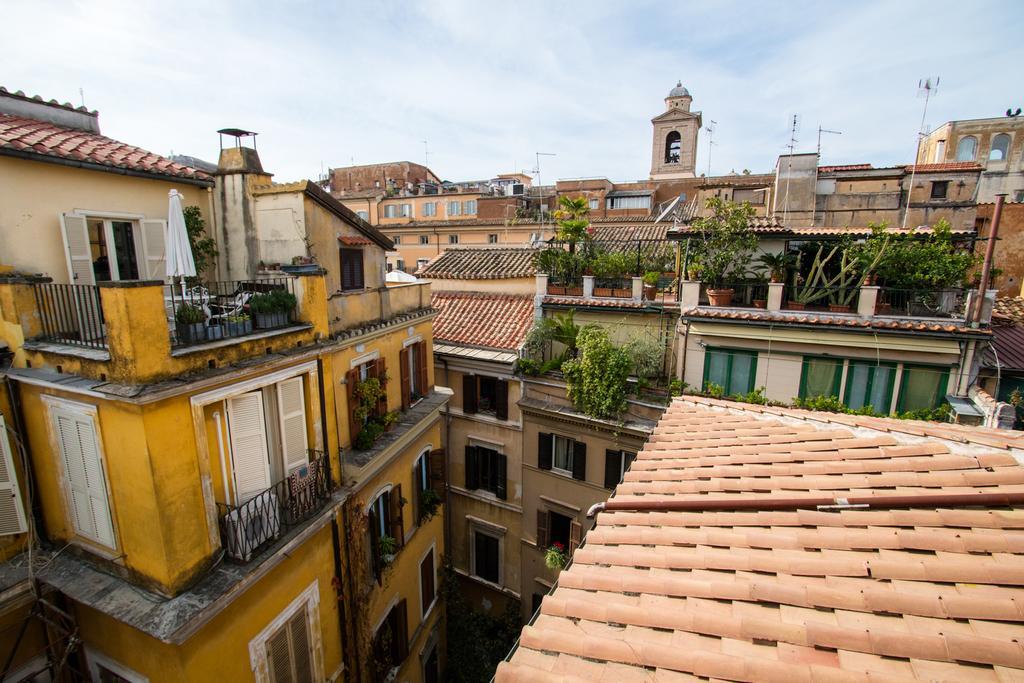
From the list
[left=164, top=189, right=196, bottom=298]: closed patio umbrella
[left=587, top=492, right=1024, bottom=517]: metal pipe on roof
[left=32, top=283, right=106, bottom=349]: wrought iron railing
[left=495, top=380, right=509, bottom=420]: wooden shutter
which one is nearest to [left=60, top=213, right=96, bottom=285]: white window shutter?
[left=32, top=283, right=106, bottom=349]: wrought iron railing

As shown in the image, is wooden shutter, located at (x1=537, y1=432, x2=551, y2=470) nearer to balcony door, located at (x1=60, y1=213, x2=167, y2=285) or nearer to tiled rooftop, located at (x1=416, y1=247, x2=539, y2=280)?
tiled rooftop, located at (x1=416, y1=247, x2=539, y2=280)

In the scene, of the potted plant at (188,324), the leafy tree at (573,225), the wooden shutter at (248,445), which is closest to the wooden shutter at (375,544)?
the wooden shutter at (248,445)

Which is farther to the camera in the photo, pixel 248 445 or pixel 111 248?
pixel 111 248

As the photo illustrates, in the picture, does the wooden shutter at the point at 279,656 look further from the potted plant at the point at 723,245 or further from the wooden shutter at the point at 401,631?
the potted plant at the point at 723,245

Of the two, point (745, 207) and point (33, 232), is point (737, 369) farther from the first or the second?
point (33, 232)

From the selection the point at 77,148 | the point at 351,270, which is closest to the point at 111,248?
the point at 77,148

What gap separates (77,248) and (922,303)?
1939cm

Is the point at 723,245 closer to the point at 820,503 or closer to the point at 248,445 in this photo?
the point at 820,503

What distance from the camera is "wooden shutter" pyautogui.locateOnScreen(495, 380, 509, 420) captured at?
1595cm

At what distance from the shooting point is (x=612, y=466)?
47.6 ft

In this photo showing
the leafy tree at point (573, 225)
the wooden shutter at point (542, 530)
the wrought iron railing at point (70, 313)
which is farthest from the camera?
the leafy tree at point (573, 225)

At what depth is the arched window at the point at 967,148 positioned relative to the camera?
118ft

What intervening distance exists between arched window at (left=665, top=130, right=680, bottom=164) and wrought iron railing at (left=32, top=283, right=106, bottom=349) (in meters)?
52.2

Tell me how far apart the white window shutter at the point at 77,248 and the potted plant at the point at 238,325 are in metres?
2.71
